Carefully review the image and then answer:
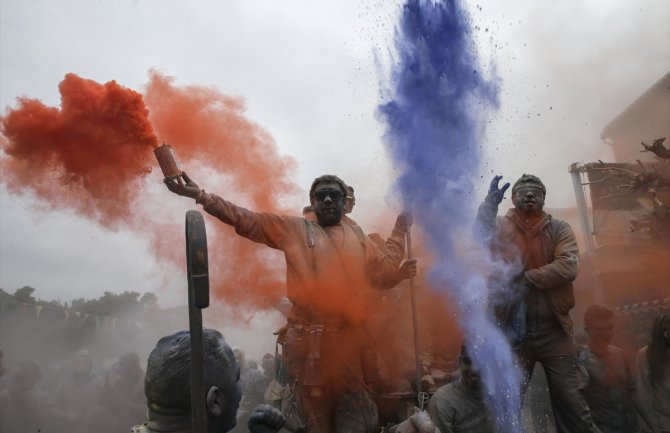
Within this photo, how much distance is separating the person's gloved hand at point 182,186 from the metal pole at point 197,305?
9.26 ft

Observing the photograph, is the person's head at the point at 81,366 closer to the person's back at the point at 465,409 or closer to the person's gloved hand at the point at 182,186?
the person's gloved hand at the point at 182,186

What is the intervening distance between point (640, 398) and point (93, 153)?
7.20 metres

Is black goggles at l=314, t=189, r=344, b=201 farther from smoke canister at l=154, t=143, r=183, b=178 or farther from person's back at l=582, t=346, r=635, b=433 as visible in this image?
person's back at l=582, t=346, r=635, b=433

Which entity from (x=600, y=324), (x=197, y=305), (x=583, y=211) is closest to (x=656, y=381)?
(x=600, y=324)

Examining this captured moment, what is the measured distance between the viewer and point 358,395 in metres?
4.64

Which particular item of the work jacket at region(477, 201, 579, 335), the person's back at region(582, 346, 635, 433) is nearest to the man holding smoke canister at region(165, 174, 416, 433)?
the work jacket at region(477, 201, 579, 335)

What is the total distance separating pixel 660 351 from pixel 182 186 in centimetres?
614

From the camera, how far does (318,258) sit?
483cm

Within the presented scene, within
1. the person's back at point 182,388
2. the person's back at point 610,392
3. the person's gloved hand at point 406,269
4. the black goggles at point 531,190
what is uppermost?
the black goggles at point 531,190

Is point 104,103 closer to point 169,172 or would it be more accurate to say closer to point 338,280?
point 169,172

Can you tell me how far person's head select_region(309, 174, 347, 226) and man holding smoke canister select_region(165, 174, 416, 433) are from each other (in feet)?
0.11

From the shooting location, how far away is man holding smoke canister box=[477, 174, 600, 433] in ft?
15.0

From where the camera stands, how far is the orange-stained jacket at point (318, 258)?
469 centimetres

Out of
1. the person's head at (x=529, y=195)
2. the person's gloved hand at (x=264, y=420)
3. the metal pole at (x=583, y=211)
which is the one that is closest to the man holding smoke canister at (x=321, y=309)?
the person's head at (x=529, y=195)
